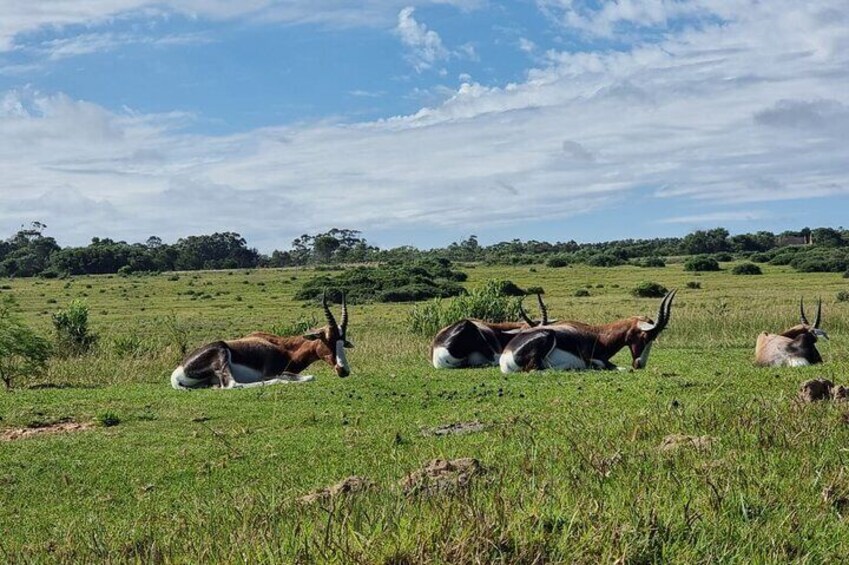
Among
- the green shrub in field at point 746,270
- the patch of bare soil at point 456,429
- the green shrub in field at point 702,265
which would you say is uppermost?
the green shrub in field at point 702,265

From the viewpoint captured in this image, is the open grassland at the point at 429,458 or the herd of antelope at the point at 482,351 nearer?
the open grassland at the point at 429,458

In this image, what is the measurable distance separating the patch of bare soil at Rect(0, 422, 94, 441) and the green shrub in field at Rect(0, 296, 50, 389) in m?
5.36

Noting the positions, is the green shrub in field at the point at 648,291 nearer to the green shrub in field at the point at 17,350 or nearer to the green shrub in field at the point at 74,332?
the green shrub in field at the point at 74,332

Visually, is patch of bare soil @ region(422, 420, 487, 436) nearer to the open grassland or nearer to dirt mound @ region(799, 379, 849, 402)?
the open grassland

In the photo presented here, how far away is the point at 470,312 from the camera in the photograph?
27203 millimetres

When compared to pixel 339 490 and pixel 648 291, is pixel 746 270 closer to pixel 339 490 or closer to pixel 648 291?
pixel 648 291

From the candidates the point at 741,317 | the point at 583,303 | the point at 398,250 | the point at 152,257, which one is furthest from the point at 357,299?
the point at 398,250

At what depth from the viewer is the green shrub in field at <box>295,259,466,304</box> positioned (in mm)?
51781

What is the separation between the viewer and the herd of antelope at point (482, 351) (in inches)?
652

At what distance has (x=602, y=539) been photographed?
456 cm

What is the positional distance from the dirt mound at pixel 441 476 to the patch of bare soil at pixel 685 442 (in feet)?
4.64

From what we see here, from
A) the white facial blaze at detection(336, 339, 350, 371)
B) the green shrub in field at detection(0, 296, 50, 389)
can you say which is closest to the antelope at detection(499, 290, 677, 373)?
the white facial blaze at detection(336, 339, 350, 371)

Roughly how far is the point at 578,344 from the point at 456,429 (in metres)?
7.63

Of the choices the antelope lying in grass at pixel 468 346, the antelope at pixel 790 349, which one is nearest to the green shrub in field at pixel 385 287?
the antelope lying in grass at pixel 468 346
